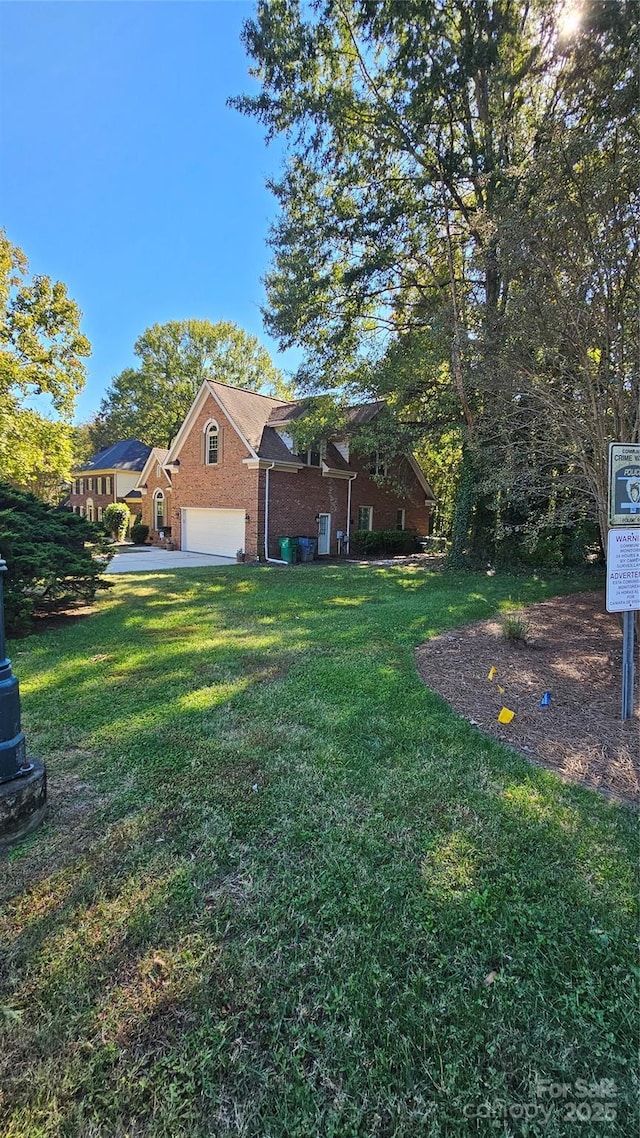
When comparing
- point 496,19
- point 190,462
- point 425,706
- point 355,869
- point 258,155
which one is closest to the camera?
point 355,869

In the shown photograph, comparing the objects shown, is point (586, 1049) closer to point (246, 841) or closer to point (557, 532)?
point (246, 841)

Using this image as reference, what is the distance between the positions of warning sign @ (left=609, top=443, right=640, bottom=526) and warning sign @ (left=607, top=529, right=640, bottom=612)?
125 mm

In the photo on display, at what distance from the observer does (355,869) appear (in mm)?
2463

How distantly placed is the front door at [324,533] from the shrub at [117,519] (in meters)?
13.2

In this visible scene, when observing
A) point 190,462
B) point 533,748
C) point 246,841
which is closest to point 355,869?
point 246,841

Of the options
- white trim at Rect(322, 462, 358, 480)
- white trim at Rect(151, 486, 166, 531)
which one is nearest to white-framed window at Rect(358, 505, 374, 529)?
white trim at Rect(322, 462, 358, 480)

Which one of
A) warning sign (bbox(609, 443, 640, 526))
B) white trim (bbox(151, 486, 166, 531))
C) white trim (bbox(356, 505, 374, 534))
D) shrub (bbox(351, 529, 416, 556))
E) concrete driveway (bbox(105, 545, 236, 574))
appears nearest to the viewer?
warning sign (bbox(609, 443, 640, 526))

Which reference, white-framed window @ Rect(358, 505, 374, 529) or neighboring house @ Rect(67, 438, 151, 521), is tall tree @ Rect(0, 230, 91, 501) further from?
neighboring house @ Rect(67, 438, 151, 521)

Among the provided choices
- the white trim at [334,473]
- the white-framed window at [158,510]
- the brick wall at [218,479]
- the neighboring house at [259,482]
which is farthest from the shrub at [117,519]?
the white trim at [334,473]

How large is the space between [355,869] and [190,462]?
1926 centimetres

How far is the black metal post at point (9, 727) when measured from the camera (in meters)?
2.70

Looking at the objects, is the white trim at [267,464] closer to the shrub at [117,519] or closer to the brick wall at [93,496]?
the shrub at [117,519]

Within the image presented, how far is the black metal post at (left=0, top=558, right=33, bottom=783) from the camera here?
270 centimetres

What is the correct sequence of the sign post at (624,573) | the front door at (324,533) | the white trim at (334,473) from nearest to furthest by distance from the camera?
the sign post at (624,573) < the white trim at (334,473) < the front door at (324,533)
